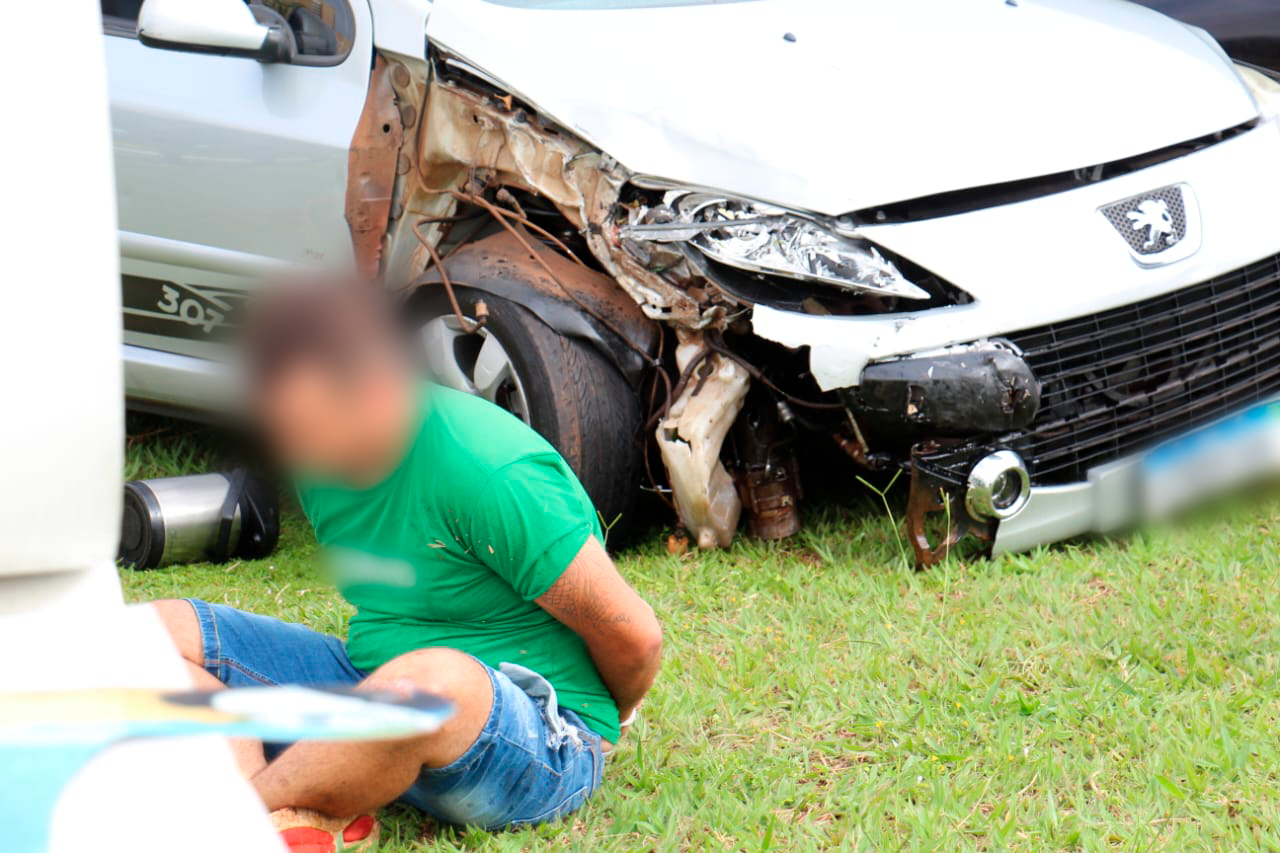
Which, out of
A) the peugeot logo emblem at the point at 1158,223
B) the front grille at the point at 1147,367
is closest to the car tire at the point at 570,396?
the front grille at the point at 1147,367

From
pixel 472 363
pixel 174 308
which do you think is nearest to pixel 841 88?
pixel 472 363

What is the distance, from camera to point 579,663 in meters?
2.46

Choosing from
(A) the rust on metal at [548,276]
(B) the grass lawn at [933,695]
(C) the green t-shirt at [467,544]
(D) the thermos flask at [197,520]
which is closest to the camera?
(C) the green t-shirt at [467,544]

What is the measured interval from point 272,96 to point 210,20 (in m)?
0.34

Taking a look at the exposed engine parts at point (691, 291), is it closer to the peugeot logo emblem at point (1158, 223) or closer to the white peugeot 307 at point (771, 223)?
the white peugeot 307 at point (771, 223)

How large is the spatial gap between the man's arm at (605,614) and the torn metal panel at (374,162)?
5.64 ft

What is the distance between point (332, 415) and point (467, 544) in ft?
2.17

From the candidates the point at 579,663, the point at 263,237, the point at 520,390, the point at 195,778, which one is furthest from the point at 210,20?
the point at 195,778

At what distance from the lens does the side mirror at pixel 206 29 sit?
352 centimetres

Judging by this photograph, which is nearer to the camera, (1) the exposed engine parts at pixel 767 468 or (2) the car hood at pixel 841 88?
(2) the car hood at pixel 841 88

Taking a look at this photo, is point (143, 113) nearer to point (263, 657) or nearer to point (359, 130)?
point (359, 130)

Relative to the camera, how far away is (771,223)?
3.29 meters

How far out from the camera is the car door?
3.83 metres

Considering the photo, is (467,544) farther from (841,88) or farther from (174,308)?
(174,308)
